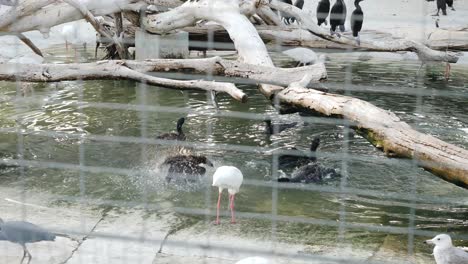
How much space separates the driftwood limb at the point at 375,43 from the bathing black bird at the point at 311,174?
5.09 ft

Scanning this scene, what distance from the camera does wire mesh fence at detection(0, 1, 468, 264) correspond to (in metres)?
2.39

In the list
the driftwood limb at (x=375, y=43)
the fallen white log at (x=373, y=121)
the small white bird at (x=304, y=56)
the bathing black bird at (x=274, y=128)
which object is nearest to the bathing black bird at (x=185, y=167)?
the fallen white log at (x=373, y=121)

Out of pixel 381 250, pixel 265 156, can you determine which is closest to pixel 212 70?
pixel 265 156

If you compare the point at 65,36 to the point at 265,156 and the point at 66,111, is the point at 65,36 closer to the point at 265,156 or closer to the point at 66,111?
the point at 66,111

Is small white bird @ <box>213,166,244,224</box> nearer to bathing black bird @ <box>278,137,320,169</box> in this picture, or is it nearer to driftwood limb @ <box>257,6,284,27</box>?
bathing black bird @ <box>278,137,320,169</box>

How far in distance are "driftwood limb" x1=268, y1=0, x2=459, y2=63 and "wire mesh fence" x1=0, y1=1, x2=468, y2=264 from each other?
0.33 metres

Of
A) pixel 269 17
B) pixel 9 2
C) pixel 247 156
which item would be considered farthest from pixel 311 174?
pixel 269 17

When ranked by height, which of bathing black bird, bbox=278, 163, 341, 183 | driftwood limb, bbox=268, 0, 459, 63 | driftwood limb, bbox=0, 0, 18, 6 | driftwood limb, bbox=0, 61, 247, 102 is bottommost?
bathing black bird, bbox=278, 163, 341, 183

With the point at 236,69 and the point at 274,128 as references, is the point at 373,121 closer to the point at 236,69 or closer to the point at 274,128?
the point at 236,69

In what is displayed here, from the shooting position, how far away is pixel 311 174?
3320 millimetres

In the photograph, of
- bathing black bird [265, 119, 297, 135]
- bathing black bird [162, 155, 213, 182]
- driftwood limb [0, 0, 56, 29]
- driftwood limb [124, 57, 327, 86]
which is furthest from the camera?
driftwood limb [0, 0, 56, 29]

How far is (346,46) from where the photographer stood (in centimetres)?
515

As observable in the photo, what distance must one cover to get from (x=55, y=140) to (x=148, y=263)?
1789mm

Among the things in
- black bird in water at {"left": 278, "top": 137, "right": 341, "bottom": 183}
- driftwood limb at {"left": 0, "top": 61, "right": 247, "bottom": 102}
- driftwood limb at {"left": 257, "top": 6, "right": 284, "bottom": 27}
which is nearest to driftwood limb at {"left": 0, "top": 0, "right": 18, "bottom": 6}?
driftwood limb at {"left": 0, "top": 61, "right": 247, "bottom": 102}
